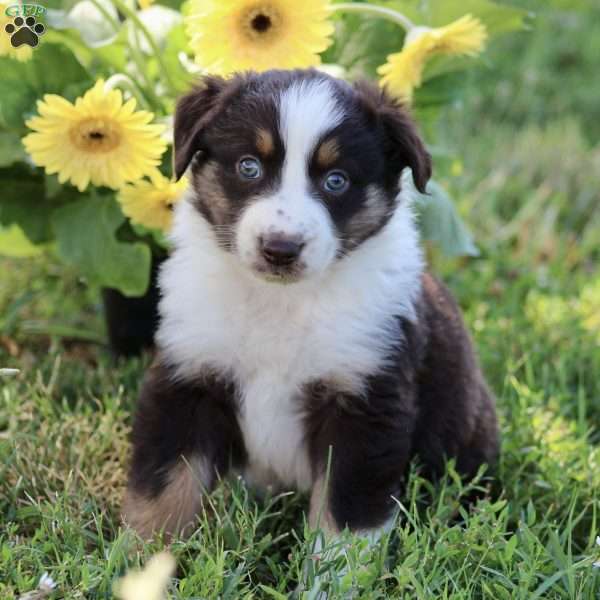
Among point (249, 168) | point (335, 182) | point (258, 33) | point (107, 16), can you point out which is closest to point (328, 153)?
point (335, 182)

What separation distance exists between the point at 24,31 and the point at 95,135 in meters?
0.52

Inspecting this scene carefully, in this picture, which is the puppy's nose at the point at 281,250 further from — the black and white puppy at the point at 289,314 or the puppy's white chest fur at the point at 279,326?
the puppy's white chest fur at the point at 279,326

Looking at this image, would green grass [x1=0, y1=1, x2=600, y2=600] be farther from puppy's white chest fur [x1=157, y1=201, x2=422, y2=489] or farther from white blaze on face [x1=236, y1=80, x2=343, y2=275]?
white blaze on face [x1=236, y1=80, x2=343, y2=275]

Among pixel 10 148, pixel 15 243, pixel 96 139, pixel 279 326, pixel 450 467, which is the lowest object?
pixel 450 467

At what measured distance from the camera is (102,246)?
4.01 m

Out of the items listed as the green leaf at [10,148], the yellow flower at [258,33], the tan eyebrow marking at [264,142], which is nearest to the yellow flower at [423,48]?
the yellow flower at [258,33]

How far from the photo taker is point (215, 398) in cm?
325

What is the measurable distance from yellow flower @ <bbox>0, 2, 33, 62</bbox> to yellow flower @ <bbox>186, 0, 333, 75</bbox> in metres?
0.60

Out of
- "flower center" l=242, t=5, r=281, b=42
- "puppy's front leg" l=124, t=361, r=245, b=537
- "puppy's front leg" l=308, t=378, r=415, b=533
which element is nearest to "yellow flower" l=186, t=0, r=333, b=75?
"flower center" l=242, t=5, r=281, b=42

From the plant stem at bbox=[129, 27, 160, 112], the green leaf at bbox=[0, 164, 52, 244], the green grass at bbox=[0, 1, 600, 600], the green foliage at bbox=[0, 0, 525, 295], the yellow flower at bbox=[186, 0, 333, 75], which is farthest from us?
the green leaf at bbox=[0, 164, 52, 244]

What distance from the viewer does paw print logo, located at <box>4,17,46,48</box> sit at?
369cm

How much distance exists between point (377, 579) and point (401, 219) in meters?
1.15

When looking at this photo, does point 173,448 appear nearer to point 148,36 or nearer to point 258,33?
point 258,33

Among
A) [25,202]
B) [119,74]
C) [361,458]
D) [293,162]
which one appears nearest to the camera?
[293,162]
